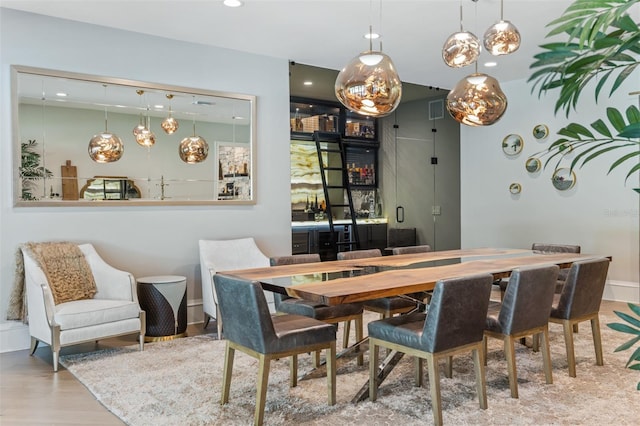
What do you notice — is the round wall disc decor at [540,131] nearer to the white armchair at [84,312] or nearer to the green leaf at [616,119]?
the white armchair at [84,312]

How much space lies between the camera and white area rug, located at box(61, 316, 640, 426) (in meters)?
2.87

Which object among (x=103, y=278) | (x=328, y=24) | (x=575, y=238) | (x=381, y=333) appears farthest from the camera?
(x=575, y=238)

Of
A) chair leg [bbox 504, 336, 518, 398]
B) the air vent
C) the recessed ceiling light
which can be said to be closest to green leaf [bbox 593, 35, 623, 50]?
chair leg [bbox 504, 336, 518, 398]

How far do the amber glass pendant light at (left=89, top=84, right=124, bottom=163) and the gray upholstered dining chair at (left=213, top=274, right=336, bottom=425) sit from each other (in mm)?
2553

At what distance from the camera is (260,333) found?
8.91 feet

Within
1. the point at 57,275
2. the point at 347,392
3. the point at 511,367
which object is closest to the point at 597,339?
the point at 511,367

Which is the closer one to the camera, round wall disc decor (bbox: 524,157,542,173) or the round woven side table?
the round woven side table

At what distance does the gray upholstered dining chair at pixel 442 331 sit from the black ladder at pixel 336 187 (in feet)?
12.4

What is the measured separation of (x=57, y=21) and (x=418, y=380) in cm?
428

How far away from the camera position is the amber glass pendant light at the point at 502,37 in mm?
3516

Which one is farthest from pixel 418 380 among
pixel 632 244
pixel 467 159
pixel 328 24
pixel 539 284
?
pixel 467 159

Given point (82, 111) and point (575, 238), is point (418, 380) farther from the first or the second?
point (575, 238)

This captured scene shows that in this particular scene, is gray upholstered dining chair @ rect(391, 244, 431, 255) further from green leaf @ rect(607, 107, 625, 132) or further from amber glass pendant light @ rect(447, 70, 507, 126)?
green leaf @ rect(607, 107, 625, 132)

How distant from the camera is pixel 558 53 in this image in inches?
36.9
